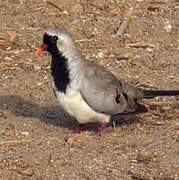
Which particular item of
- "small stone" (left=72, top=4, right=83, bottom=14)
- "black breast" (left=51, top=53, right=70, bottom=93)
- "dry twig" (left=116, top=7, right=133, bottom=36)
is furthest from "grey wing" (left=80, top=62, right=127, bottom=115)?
"small stone" (left=72, top=4, right=83, bottom=14)

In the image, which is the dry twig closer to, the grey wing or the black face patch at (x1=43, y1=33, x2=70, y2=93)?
the grey wing

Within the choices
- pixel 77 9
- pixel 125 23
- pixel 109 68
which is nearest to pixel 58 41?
pixel 109 68

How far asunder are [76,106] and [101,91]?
0.28 meters

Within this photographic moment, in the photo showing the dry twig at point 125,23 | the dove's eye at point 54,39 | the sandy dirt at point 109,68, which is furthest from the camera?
the dry twig at point 125,23

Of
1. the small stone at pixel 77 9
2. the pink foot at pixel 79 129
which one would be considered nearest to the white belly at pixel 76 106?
the pink foot at pixel 79 129

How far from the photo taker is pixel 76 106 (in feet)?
22.7

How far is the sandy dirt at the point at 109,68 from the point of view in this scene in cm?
658

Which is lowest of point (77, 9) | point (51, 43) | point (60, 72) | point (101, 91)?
point (77, 9)

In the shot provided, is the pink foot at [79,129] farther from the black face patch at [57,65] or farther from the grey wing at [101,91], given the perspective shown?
the black face patch at [57,65]

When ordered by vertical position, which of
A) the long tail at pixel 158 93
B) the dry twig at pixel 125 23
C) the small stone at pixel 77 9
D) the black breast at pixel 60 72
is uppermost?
the black breast at pixel 60 72

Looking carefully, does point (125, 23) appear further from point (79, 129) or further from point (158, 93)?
point (79, 129)

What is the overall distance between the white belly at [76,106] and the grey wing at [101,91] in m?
0.04

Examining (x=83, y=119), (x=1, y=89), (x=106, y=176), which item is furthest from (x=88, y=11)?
(x=106, y=176)

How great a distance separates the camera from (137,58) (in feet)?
29.9
